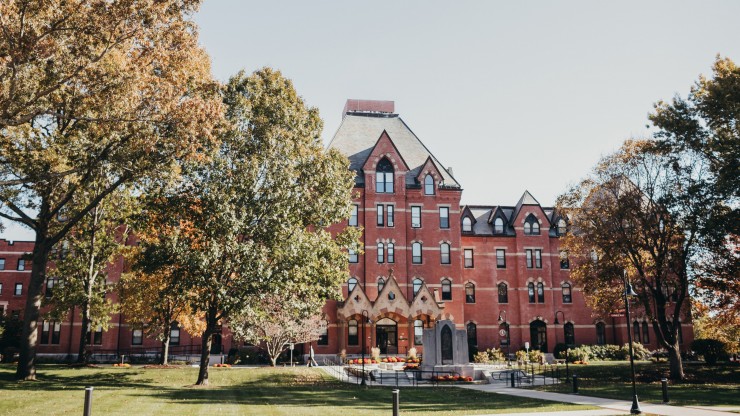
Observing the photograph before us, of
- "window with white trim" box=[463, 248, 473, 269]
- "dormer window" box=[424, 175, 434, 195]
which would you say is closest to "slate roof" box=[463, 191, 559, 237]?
"window with white trim" box=[463, 248, 473, 269]

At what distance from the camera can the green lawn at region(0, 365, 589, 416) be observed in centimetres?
1712

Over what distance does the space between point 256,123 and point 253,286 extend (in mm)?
7738

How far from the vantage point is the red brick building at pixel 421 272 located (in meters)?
46.9

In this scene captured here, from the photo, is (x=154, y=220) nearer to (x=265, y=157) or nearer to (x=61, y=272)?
(x=265, y=157)

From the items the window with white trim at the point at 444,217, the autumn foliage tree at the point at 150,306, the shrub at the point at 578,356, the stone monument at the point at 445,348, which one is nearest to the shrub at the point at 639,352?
the shrub at the point at 578,356

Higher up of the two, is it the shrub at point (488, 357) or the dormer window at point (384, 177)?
the dormer window at point (384, 177)

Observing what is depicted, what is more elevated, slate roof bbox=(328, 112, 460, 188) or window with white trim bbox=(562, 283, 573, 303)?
slate roof bbox=(328, 112, 460, 188)

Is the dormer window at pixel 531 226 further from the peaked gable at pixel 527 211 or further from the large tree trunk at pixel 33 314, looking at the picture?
the large tree trunk at pixel 33 314

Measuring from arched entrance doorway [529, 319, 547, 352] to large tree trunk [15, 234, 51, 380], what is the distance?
4149 cm

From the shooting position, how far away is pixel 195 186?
24.8 metres

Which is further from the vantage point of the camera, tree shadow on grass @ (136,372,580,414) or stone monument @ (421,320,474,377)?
stone monument @ (421,320,474,377)

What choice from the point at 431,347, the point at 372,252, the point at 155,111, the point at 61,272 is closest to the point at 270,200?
the point at 155,111

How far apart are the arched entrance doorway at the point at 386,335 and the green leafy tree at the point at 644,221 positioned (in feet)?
60.5

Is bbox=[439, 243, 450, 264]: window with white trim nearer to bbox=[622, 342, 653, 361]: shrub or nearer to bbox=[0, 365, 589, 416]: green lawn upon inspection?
bbox=[622, 342, 653, 361]: shrub
